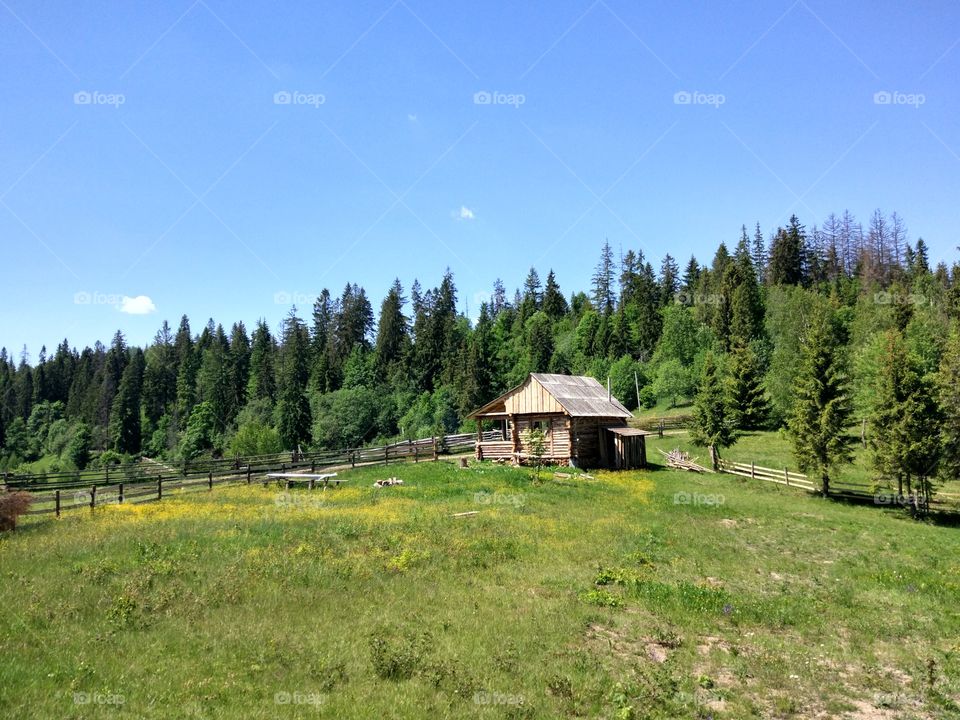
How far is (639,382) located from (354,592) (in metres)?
84.7

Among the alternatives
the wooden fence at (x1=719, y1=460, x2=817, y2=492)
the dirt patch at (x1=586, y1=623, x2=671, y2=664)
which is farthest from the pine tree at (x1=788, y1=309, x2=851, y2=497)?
the dirt patch at (x1=586, y1=623, x2=671, y2=664)

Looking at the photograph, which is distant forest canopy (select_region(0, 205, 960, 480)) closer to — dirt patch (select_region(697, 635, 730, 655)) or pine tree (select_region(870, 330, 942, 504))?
pine tree (select_region(870, 330, 942, 504))

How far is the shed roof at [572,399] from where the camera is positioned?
3938cm

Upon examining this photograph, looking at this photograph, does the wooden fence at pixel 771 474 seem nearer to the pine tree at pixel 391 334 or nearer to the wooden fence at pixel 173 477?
the wooden fence at pixel 173 477

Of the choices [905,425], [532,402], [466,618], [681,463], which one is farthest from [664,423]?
[466,618]

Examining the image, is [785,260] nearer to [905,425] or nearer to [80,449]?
[905,425]

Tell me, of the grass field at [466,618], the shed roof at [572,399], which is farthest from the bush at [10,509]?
the shed roof at [572,399]

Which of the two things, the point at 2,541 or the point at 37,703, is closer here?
the point at 37,703

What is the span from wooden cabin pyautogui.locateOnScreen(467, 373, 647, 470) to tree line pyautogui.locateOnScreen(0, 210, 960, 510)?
316 inches

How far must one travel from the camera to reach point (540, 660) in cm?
1043

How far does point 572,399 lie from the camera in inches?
1596

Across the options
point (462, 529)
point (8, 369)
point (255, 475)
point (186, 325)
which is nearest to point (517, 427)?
point (255, 475)

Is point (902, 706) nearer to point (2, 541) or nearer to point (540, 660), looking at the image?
point (540, 660)

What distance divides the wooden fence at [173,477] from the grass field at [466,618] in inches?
189
